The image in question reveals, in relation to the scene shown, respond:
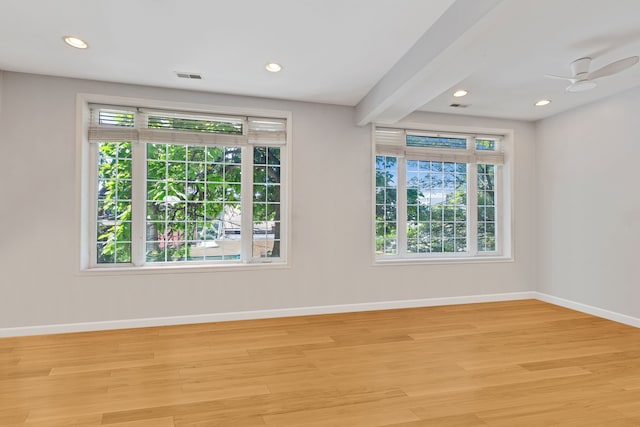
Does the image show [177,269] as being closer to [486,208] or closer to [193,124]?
[193,124]

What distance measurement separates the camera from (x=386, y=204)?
4.75 meters

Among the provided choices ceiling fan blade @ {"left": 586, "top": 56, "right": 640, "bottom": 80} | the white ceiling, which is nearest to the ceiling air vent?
the white ceiling

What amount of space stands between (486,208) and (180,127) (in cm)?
426

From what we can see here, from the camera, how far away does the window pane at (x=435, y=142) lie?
4922mm

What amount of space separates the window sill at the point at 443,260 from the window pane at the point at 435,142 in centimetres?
156

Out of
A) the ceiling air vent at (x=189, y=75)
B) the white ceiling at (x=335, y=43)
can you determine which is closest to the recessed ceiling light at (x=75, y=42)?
the white ceiling at (x=335, y=43)

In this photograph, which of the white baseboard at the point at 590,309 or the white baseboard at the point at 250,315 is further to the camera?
the white baseboard at the point at 590,309

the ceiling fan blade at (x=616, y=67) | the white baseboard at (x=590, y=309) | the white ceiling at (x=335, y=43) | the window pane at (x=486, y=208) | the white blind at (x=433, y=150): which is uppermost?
the white ceiling at (x=335, y=43)

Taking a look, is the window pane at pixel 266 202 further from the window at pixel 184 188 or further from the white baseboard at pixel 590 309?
the white baseboard at pixel 590 309

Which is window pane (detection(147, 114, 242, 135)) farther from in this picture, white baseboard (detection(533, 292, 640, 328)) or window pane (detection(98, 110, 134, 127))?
white baseboard (detection(533, 292, 640, 328))

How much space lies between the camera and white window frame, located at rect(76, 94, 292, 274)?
12.1 ft

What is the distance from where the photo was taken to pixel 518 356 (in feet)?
9.78

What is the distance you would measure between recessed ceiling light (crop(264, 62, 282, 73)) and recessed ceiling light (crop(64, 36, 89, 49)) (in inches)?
58.8

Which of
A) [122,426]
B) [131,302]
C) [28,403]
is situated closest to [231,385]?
[122,426]
